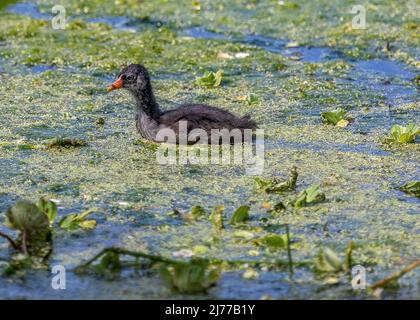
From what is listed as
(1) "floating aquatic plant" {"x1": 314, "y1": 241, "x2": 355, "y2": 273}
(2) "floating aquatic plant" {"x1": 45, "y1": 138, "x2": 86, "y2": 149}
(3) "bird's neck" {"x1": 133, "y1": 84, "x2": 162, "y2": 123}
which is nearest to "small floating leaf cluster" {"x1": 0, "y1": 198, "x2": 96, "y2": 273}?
(1) "floating aquatic plant" {"x1": 314, "y1": 241, "x2": 355, "y2": 273}

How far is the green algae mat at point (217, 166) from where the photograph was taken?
5031 mm

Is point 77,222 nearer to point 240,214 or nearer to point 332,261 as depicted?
point 240,214

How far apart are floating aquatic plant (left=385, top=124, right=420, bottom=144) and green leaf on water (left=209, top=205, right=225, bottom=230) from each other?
192cm

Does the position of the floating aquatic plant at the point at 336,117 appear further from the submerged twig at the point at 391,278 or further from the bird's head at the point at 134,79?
the submerged twig at the point at 391,278

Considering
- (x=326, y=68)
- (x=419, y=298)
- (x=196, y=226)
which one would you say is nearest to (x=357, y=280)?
(x=419, y=298)

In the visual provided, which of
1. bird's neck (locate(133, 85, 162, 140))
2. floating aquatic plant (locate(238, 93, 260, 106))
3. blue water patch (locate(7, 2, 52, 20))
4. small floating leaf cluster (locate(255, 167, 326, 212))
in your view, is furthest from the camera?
blue water patch (locate(7, 2, 52, 20))

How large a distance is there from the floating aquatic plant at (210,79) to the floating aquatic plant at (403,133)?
1.93 m

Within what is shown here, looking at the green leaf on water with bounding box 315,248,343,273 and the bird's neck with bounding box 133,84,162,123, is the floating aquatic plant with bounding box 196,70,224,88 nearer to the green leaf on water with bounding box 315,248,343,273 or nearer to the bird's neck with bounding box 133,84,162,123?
the bird's neck with bounding box 133,84,162,123


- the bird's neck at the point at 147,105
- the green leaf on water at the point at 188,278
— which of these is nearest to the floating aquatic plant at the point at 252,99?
the bird's neck at the point at 147,105

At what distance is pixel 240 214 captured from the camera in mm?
5621

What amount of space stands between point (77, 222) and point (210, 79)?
3195 millimetres

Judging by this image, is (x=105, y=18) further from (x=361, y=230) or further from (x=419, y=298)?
(x=419, y=298)

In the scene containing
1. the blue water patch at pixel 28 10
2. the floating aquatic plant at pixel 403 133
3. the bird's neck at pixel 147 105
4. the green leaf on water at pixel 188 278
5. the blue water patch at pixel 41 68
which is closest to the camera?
the green leaf on water at pixel 188 278

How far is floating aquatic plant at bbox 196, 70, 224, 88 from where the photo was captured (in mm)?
8492
